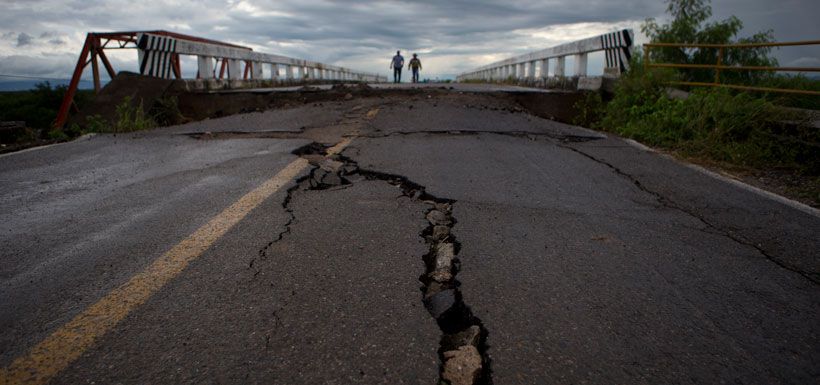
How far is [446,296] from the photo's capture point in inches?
88.7

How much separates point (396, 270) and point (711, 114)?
6314mm

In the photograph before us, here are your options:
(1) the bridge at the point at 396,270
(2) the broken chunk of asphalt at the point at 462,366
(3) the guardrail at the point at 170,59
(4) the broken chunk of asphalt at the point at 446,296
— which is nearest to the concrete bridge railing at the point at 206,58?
(3) the guardrail at the point at 170,59

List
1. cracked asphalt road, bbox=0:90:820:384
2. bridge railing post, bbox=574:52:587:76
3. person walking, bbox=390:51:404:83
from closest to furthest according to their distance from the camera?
cracked asphalt road, bbox=0:90:820:384 < bridge railing post, bbox=574:52:587:76 < person walking, bbox=390:51:404:83

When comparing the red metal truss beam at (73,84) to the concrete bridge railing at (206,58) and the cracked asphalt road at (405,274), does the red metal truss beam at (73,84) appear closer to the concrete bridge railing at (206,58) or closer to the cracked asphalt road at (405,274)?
the concrete bridge railing at (206,58)

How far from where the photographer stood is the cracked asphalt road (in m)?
1.76

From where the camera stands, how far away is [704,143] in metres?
6.62

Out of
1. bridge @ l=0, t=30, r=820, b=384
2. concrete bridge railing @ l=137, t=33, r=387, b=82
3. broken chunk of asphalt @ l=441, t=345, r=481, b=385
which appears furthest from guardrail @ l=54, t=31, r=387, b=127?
broken chunk of asphalt @ l=441, t=345, r=481, b=385

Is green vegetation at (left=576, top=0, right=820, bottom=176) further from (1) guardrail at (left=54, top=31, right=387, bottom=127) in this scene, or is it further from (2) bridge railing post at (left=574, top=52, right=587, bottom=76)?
(1) guardrail at (left=54, top=31, right=387, bottom=127)

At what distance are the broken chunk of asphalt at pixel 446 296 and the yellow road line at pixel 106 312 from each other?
2.59 feet

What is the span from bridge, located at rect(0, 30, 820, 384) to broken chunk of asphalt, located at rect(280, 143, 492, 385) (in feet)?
0.03

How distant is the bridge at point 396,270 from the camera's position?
1.75 meters

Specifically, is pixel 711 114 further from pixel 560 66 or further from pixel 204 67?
pixel 204 67

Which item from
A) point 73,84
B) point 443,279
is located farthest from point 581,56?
point 73,84

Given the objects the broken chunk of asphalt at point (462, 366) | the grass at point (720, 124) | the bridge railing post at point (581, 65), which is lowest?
the broken chunk of asphalt at point (462, 366)
